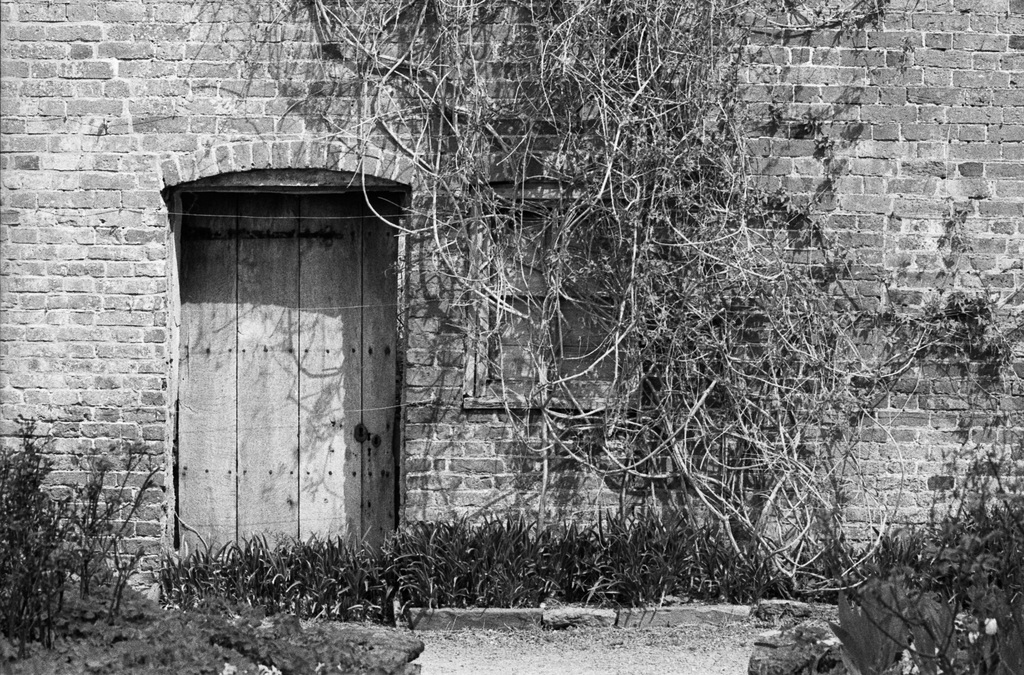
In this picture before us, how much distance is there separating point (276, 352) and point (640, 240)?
6.83 feet

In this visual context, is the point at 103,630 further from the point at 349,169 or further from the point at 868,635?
the point at 868,635

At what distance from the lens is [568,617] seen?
16.7 ft

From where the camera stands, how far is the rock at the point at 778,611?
5.16 metres

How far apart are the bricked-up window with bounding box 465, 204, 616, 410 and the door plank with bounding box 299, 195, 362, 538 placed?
734 millimetres

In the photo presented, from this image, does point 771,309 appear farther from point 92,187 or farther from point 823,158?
point 92,187

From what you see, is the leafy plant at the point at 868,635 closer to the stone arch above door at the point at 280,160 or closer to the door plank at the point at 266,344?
the stone arch above door at the point at 280,160

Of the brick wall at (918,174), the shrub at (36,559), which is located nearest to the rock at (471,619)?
the shrub at (36,559)

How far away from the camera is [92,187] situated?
5.41 m

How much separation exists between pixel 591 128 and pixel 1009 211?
2.28 m

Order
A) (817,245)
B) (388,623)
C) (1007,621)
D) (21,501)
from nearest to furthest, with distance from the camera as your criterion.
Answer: (1007,621) < (21,501) < (388,623) < (817,245)

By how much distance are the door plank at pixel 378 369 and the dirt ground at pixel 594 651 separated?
98 centimetres

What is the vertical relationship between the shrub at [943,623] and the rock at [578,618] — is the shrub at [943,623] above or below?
above

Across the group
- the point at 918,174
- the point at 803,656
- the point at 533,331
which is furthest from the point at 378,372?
the point at 918,174

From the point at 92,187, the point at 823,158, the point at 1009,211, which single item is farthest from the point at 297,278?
the point at 1009,211
